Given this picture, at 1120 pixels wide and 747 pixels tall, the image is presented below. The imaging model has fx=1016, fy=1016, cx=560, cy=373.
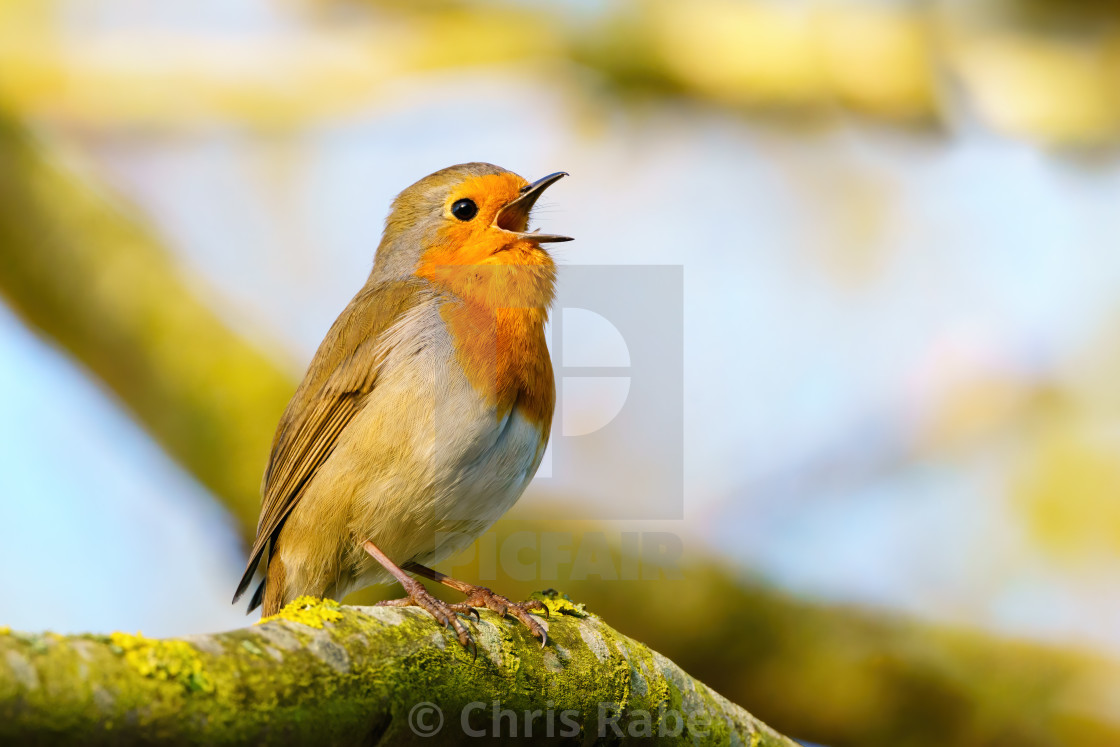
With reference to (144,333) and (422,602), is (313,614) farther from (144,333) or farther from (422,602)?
(144,333)

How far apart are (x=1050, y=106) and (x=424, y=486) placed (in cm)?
484

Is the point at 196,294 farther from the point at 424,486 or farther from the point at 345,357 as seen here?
the point at 424,486

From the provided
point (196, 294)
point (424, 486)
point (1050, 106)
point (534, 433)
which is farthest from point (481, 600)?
point (1050, 106)

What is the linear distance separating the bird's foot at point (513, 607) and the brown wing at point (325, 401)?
0.83 meters

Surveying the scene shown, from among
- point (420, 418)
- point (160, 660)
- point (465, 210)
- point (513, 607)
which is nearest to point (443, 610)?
point (513, 607)

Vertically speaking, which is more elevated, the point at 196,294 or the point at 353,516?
the point at 196,294

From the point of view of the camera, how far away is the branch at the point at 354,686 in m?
1.51

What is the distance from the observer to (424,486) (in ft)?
11.2

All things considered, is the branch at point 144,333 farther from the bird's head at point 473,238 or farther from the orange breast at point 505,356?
the orange breast at point 505,356

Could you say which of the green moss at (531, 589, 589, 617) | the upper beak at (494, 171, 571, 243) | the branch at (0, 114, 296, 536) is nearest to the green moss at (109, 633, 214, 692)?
the green moss at (531, 589, 589, 617)

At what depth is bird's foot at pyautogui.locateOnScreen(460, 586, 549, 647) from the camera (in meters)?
2.65

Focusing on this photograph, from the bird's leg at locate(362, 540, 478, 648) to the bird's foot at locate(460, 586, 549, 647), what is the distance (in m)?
0.14

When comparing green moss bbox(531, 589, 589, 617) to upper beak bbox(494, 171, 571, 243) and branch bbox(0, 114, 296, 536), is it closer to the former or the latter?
upper beak bbox(494, 171, 571, 243)

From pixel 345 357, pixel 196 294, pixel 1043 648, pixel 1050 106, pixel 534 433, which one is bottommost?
pixel 1043 648
